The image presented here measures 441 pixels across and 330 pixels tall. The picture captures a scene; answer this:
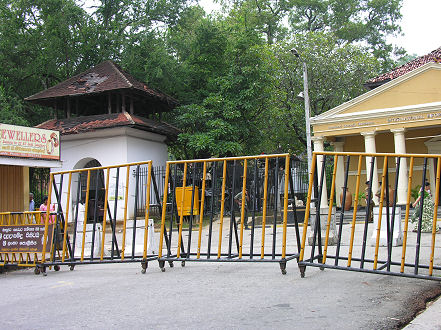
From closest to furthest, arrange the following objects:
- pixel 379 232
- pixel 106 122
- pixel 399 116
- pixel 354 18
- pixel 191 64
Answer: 1. pixel 379 232
2. pixel 399 116
3. pixel 106 122
4. pixel 191 64
5. pixel 354 18

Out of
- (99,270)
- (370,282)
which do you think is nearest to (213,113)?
(99,270)

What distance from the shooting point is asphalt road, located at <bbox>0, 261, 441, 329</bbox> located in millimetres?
4465

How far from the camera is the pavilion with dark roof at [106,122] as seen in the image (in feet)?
73.9

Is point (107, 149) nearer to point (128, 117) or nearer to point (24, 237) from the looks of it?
point (128, 117)

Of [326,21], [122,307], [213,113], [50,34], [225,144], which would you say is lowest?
[122,307]

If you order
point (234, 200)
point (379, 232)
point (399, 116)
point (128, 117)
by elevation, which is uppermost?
point (399, 116)

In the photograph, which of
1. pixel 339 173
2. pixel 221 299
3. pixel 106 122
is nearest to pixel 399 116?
pixel 339 173

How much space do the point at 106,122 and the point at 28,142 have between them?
7869 mm

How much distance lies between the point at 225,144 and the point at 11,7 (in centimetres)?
1474

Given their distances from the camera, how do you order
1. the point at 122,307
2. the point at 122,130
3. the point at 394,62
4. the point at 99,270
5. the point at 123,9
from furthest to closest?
1. the point at 394,62
2. the point at 123,9
3. the point at 122,130
4. the point at 99,270
5. the point at 122,307

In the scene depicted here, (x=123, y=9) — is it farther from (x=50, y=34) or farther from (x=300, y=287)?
(x=300, y=287)

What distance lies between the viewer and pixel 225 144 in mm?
22406

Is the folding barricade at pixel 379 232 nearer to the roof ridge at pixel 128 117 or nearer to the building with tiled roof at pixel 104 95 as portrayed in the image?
the roof ridge at pixel 128 117

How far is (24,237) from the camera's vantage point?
8852 millimetres
